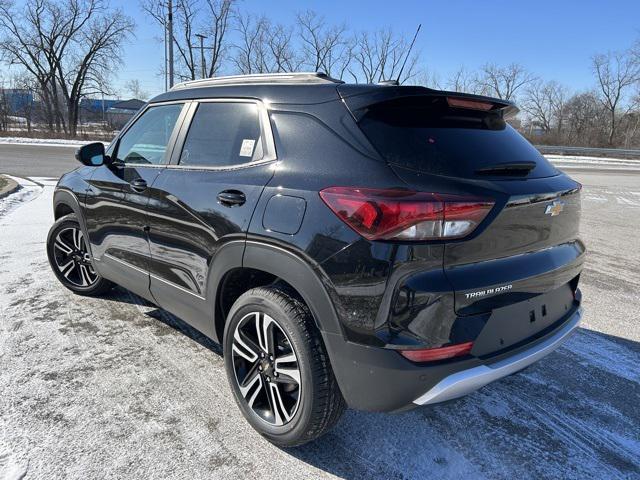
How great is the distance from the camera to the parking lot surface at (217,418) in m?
2.26

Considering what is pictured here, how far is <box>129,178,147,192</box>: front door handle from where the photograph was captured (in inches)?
123

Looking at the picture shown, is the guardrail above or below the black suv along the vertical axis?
above

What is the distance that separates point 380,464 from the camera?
7.50ft

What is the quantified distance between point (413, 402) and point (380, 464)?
556 mm

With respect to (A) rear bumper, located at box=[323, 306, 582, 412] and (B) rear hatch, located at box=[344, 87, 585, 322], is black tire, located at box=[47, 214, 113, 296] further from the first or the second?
(B) rear hatch, located at box=[344, 87, 585, 322]

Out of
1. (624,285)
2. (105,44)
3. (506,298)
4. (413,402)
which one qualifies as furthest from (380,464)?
(105,44)

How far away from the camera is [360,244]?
6.25ft

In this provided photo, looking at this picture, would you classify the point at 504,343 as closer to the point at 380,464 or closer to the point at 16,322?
the point at 380,464

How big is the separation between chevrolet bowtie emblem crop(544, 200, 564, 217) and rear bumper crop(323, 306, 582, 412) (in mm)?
724

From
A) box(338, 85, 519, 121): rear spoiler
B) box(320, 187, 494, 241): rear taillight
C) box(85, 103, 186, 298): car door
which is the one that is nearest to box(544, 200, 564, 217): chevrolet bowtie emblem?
box(320, 187, 494, 241): rear taillight

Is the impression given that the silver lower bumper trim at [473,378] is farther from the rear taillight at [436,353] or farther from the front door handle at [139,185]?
the front door handle at [139,185]

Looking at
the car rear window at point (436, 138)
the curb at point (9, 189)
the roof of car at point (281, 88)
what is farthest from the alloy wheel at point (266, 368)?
the curb at point (9, 189)

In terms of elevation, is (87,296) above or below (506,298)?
below

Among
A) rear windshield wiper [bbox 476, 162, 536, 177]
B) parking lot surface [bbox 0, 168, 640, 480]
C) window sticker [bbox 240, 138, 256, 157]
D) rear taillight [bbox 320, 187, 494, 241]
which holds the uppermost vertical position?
window sticker [bbox 240, 138, 256, 157]
